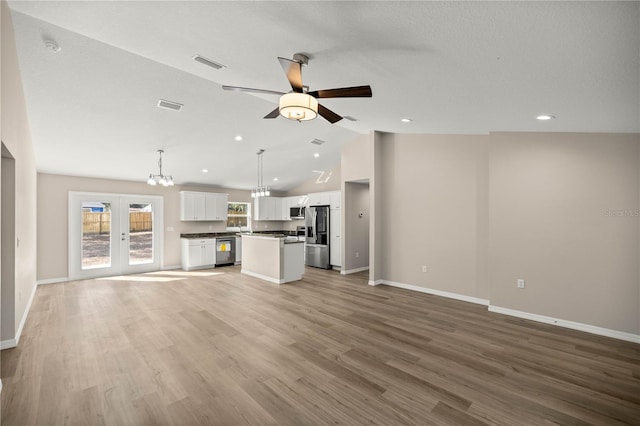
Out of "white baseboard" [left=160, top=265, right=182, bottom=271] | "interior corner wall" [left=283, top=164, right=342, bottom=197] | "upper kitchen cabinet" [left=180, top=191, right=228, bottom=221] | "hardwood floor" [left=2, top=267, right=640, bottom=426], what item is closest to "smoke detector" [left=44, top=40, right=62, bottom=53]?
"hardwood floor" [left=2, top=267, right=640, bottom=426]

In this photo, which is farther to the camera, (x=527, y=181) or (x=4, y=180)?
(x=527, y=181)

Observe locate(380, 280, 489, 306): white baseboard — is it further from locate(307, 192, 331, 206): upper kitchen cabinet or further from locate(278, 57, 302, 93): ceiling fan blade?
locate(278, 57, 302, 93): ceiling fan blade

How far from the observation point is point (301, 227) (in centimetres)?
920

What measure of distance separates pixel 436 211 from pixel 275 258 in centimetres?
338

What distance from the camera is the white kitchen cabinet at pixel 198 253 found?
7.71 m

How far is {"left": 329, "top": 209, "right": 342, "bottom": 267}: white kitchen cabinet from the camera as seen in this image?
→ 7586mm

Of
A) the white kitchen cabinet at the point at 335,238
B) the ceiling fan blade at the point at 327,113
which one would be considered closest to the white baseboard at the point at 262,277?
the white kitchen cabinet at the point at 335,238

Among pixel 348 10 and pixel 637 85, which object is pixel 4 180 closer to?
pixel 348 10

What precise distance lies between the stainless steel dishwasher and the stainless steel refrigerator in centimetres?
222

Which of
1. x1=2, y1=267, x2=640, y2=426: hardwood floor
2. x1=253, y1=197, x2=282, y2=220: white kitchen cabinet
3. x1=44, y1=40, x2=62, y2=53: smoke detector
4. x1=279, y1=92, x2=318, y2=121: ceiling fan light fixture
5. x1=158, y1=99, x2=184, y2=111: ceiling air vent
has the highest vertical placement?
x1=44, y1=40, x2=62, y2=53: smoke detector

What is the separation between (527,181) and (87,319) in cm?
638

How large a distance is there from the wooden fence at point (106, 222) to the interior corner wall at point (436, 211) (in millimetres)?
5949

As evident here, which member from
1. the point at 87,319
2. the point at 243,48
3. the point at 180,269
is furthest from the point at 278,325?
the point at 180,269

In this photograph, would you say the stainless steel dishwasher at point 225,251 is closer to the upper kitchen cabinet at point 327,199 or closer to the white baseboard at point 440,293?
the upper kitchen cabinet at point 327,199
